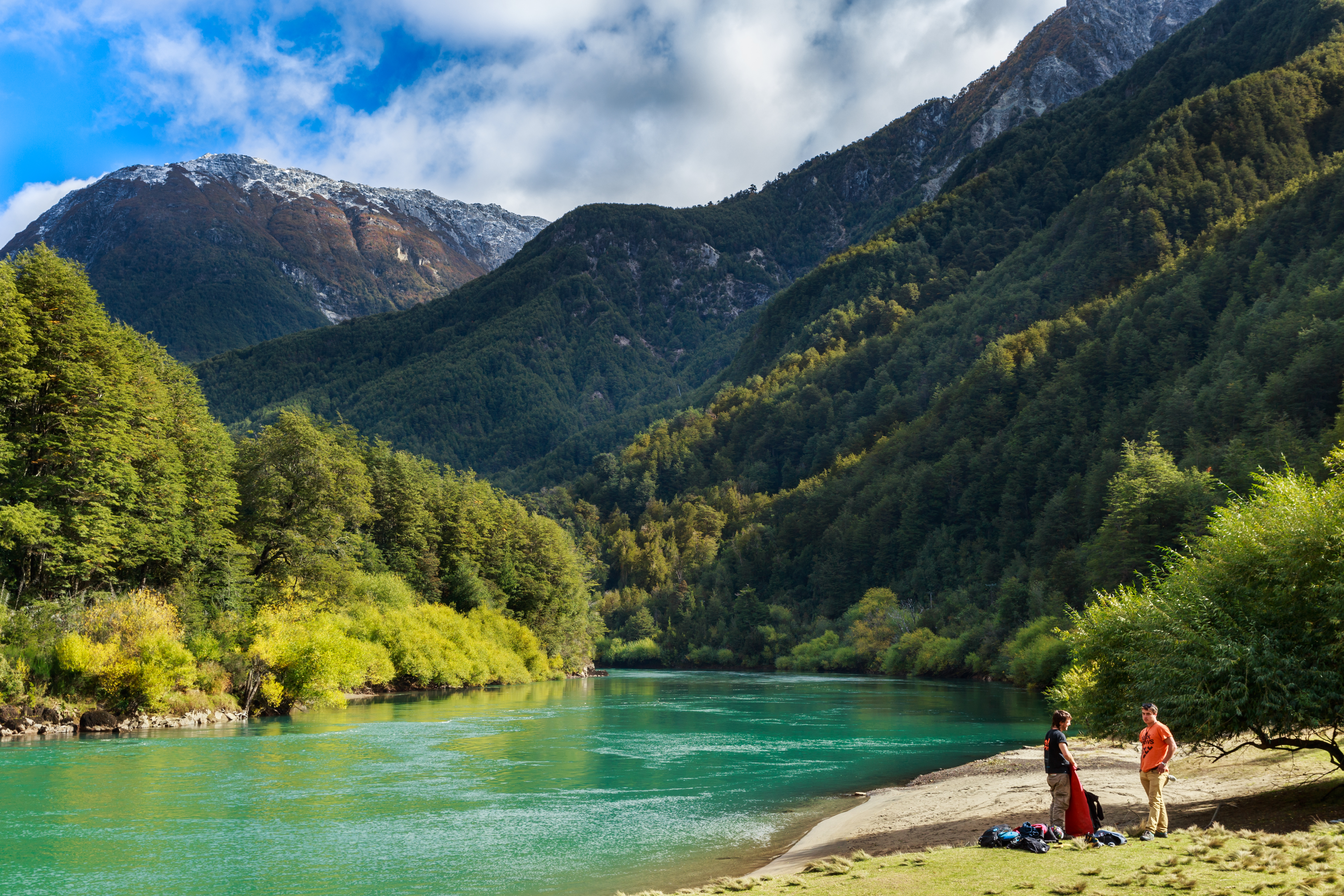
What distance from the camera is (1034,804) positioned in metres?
28.5

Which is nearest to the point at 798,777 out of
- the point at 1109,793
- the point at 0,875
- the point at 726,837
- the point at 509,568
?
the point at 726,837

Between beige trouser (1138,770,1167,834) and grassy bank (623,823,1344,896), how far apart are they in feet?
1.69

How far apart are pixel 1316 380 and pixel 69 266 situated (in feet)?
364

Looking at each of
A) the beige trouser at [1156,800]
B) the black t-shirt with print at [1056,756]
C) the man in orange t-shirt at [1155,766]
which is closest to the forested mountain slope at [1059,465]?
the man in orange t-shirt at [1155,766]

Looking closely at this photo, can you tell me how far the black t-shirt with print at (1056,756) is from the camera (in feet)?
69.1

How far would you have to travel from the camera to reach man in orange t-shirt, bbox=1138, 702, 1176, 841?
68.5 feet

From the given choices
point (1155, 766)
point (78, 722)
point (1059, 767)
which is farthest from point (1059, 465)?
point (1059, 767)

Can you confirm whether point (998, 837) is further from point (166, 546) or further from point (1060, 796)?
point (166, 546)

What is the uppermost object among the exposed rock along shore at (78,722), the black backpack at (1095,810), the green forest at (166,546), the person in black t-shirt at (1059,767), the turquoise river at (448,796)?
the green forest at (166,546)

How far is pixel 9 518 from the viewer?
5162cm

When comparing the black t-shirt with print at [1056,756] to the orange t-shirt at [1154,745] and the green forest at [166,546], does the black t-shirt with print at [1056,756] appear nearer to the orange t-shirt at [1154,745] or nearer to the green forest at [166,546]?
the orange t-shirt at [1154,745]

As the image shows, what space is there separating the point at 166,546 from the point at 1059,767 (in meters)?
58.4

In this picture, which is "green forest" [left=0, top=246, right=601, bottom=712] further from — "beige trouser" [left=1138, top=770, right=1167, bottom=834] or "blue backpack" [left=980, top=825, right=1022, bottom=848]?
"beige trouser" [left=1138, top=770, right=1167, bottom=834]

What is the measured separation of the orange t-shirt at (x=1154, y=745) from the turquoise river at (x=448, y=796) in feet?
33.0
